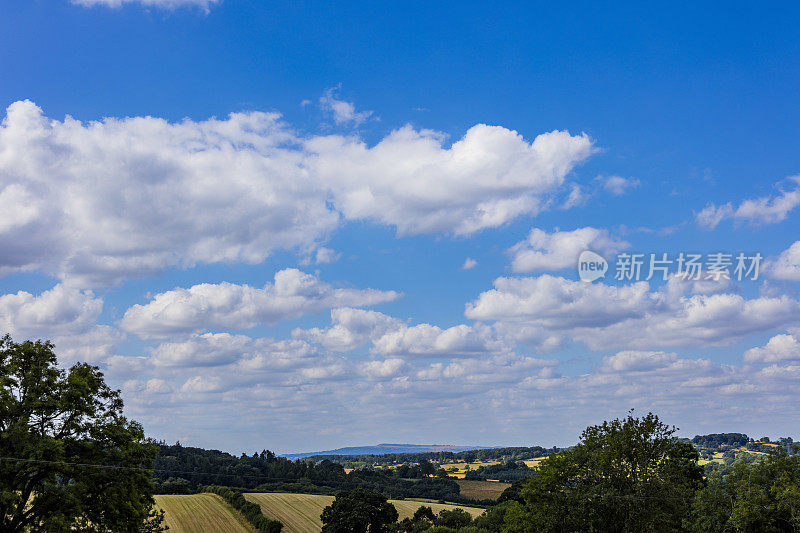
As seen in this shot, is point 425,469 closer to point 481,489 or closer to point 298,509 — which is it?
point 481,489

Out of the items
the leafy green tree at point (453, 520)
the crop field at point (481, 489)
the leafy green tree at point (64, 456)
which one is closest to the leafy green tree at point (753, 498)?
the leafy green tree at point (64, 456)

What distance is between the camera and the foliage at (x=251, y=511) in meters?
81.8

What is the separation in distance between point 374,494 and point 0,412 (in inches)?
2344

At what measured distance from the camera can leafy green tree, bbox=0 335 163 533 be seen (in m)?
31.9

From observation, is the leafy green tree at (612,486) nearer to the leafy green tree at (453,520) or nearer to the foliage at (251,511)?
the leafy green tree at (453,520)

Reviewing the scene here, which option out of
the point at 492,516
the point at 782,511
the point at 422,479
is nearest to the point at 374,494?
the point at 492,516

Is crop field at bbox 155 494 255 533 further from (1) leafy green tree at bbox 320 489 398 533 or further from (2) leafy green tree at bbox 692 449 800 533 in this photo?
(2) leafy green tree at bbox 692 449 800 533

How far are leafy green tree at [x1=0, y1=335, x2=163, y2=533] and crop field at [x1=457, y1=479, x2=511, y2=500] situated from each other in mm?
106650

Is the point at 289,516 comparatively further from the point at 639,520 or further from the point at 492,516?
the point at 639,520

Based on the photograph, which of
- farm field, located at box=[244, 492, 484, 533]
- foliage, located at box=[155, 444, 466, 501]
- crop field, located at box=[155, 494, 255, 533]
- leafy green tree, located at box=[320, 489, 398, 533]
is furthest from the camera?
foliage, located at box=[155, 444, 466, 501]

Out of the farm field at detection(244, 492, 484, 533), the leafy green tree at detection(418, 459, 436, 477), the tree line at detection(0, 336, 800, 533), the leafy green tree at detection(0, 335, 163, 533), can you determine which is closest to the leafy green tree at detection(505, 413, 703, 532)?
the tree line at detection(0, 336, 800, 533)

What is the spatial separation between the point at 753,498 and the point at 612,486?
878 cm

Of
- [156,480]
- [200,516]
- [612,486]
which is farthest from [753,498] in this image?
[200,516]

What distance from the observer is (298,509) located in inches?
3952
